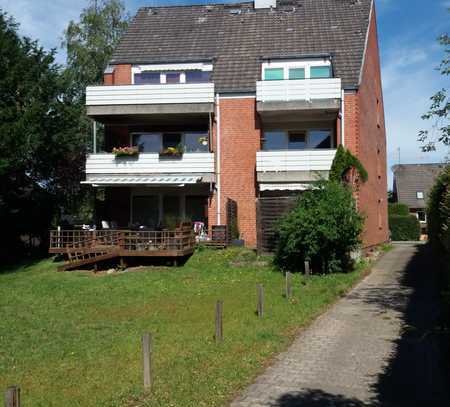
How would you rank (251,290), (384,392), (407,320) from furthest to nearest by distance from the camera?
(251,290), (407,320), (384,392)

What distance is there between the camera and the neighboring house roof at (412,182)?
6569cm

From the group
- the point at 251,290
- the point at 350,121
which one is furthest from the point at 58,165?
the point at 251,290

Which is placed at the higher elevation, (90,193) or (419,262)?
(90,193)

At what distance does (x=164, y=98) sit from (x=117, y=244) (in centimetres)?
688

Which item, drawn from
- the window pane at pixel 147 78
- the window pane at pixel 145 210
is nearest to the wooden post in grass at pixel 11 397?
the window pane at pixel 145 210

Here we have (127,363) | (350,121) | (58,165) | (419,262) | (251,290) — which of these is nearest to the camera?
(127,363)

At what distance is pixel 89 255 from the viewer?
22.3 m

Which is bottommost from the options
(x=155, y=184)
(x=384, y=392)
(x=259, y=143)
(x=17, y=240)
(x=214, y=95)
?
(x=384, y=392)

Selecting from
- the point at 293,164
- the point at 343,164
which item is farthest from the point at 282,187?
the point at 343,164

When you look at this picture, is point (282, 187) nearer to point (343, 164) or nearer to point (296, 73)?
point (343, 164)

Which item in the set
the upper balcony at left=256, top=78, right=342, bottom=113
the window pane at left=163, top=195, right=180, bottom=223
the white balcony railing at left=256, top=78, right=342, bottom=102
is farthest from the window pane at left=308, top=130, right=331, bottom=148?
the window pane at left=163, top=195, right=180, bottom=223

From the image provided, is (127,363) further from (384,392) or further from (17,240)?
(17,240)

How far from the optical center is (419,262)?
2358 centimetres

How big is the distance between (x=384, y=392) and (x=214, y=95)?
784 inches
